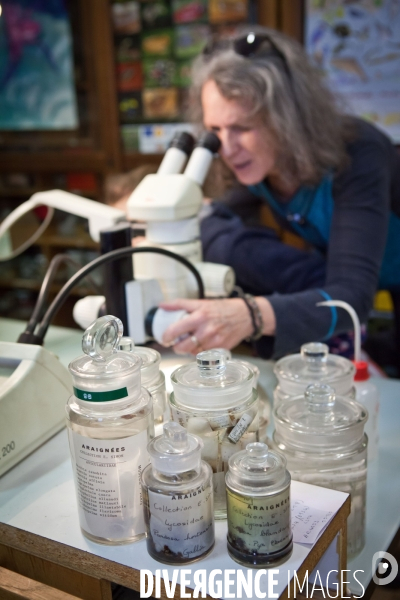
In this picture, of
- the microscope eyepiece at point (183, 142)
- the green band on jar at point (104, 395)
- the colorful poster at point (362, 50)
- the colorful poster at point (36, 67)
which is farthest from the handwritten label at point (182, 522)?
the colorful poster at point (36, 67)

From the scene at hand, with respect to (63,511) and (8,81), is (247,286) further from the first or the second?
(8,81)

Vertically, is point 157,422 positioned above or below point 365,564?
above

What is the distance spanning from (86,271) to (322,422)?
0.46m

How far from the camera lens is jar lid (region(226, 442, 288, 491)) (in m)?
0.60

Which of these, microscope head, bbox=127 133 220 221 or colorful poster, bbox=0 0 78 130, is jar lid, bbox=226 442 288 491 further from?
colorful poster, bbox=0 0 78 130

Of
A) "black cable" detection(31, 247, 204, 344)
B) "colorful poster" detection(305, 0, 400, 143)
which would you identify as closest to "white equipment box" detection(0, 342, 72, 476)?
"black cable" detection(31, 247, 204, 344)

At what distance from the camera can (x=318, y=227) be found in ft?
5.32

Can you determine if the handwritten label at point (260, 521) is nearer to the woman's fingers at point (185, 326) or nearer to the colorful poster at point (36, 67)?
the woman's fingers at point (185, 326)

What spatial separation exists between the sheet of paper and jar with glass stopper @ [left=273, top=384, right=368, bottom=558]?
0.26 feet

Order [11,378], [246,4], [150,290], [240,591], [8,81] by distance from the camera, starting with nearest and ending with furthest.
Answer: [240,591] → [11,378] → [150,290] → [246,4] → [8,81]

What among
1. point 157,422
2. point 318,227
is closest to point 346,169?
point 318,227

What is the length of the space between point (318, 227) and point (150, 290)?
2.16ft

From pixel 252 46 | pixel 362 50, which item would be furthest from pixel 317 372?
pixel 362 50

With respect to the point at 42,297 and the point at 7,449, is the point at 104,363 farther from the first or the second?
the point at 42,297
